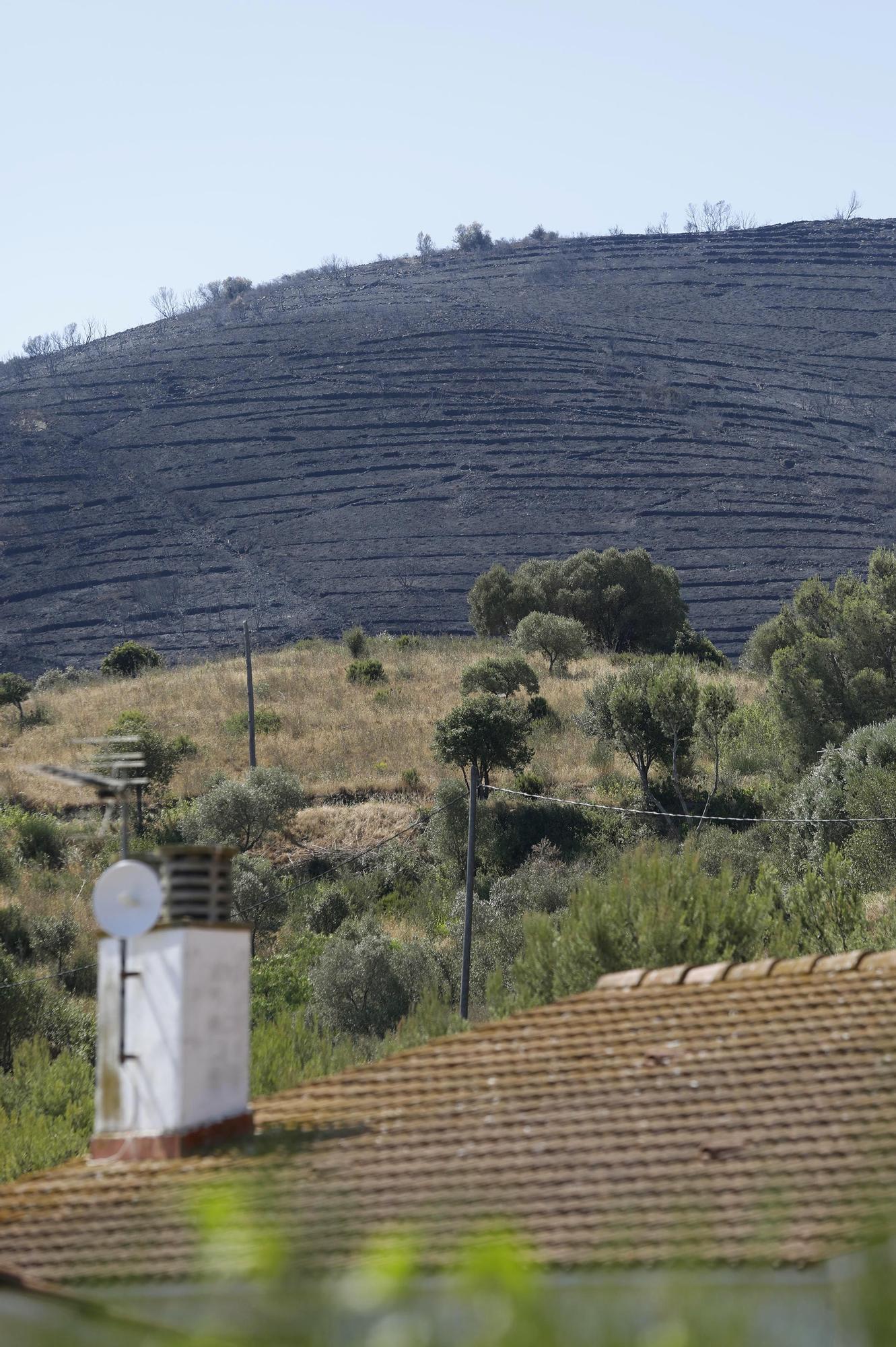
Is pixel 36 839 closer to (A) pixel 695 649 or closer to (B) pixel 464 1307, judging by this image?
(A) pixel 695 649

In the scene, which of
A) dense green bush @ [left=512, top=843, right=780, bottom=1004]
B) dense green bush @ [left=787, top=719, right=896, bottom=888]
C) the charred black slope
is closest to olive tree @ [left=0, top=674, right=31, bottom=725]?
the charred black slope

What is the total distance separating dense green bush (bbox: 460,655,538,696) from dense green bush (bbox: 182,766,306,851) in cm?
716

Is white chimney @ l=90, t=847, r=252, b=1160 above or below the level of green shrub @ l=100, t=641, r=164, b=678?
below

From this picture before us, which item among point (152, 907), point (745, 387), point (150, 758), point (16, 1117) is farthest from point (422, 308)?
point (152, 907)

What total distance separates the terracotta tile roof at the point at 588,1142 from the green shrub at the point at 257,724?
2891cm

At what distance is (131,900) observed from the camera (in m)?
6.82

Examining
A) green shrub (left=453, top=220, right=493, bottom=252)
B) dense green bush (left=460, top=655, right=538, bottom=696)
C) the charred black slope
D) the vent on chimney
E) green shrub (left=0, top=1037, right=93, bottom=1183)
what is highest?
green shrub (left=453, top=220, right=493, bottom=252)

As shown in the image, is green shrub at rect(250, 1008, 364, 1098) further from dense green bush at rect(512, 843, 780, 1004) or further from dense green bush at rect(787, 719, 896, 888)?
dense green bush at rect(787, 719, 896, 888)

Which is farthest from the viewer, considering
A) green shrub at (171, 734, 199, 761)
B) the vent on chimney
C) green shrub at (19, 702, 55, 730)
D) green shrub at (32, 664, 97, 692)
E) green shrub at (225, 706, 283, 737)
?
green shrub at (32, 664, 97, 692)

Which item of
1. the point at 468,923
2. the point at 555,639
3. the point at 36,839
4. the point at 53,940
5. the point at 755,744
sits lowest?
the point at 53,940

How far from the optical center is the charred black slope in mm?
67625

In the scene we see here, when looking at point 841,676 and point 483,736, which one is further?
point 841,676

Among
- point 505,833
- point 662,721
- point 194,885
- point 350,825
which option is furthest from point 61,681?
point 194,885

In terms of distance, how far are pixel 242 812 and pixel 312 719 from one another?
24.5ft
